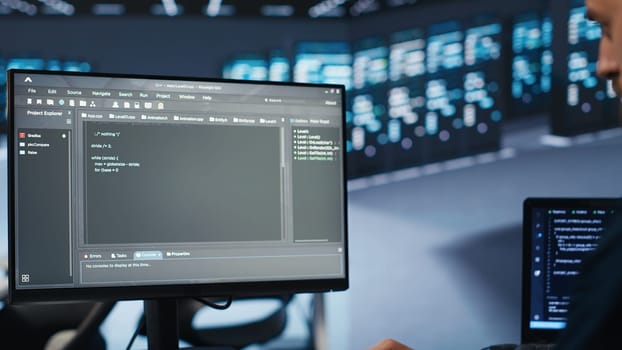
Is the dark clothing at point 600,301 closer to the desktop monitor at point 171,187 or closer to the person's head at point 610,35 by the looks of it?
the person's head at point 610,35

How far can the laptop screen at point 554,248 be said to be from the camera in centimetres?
164

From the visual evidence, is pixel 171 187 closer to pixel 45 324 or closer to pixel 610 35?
pixel 45 324

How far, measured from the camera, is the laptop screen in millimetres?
1642

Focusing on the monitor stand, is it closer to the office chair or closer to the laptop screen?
the office chair

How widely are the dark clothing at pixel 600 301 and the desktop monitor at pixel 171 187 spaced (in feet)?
2.61

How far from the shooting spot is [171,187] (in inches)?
52.4

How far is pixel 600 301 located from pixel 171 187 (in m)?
0.90

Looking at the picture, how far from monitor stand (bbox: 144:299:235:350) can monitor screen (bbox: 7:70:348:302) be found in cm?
4

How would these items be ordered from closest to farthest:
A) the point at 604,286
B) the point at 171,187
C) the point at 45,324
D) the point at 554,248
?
the point at 604,286 < the point at 171,187 < the point at 554,248 < the point at 45,324

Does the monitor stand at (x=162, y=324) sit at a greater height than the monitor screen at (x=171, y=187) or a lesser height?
lesser

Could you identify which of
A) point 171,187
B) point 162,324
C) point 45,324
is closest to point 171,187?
point 171,187

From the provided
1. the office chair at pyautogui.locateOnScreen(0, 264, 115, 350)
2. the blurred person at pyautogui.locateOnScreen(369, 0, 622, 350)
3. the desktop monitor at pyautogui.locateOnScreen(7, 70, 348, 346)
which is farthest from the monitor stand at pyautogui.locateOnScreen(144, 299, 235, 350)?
the blurred person at pyautogui.locateOnScreen(369, 0, 622, 350)

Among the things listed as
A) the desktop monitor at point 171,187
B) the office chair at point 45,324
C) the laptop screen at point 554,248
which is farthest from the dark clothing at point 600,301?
the office chair at point 45,324

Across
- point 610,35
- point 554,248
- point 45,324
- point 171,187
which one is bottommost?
point 45,324
